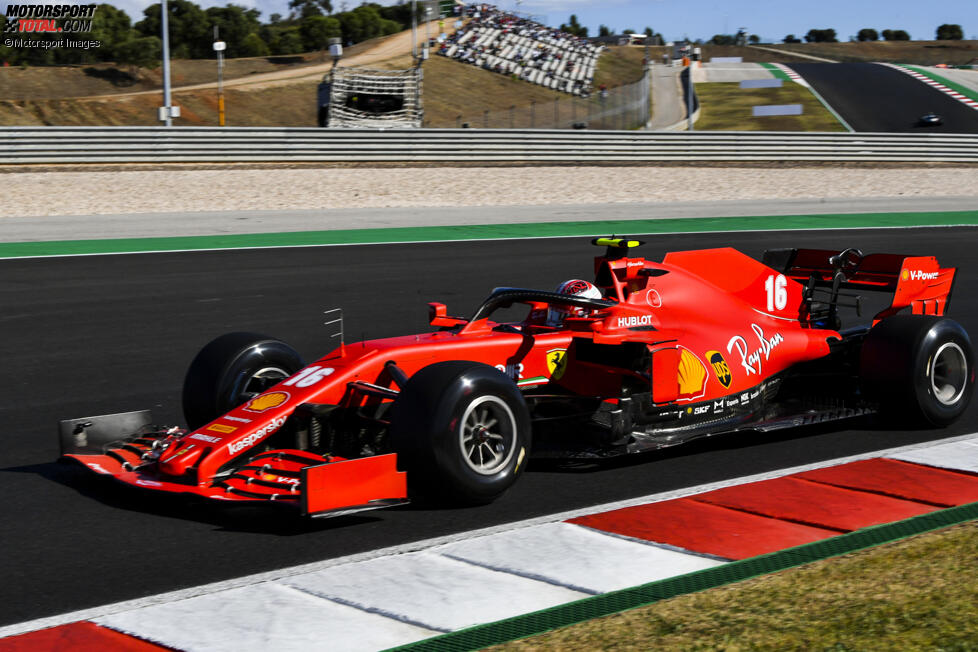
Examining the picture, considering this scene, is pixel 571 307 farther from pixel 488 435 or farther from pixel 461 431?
pixel 461 431

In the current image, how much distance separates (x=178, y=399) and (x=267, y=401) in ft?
9.08

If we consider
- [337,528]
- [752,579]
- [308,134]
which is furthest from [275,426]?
[308,134]

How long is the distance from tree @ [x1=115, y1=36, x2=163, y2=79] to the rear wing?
236ft

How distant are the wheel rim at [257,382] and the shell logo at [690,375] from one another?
2360 millimetres

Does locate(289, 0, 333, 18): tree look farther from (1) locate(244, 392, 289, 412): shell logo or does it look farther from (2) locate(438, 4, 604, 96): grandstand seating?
(1) locate(244, 392, 289, 412): shell logo

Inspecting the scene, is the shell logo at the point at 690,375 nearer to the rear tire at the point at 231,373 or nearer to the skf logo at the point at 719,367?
the skf logo at the point at 719,367

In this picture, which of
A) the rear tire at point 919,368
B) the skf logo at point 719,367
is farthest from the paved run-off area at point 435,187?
the rear tire at point 919,368

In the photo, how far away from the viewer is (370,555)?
4.97 meters

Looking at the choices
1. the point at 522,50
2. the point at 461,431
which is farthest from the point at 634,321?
the point at 522,50

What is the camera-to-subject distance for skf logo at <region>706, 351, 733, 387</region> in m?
6.86

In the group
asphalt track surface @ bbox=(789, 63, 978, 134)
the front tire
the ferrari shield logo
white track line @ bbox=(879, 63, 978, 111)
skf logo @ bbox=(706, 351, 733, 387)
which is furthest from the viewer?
white track line @ bbox=(879, 63, 978, 111)

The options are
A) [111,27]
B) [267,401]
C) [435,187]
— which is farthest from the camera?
[111,27]

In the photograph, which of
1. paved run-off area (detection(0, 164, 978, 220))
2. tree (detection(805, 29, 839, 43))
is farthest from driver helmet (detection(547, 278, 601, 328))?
tree (detection(805, 29, 839, 43))

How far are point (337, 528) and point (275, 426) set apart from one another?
616 millimetres
